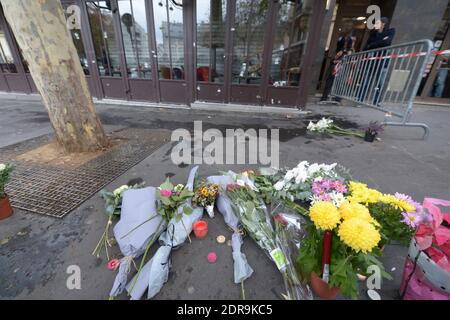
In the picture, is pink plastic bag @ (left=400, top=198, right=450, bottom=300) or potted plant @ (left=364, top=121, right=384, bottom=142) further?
potted plant @ (left=364, top=121, right=384, bottom=142)

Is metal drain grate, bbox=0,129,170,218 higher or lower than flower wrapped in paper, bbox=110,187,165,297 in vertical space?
lower

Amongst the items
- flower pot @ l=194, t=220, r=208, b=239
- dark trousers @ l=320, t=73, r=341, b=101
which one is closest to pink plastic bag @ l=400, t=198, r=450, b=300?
flower pot @ l=194, t=220, r=208, b=239

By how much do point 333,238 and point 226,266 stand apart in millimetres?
790

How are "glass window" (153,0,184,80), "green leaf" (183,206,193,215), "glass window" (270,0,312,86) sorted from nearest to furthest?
"green leaf" (183,206,193,215) → "glass window" (270,0,312,86) → "glass window" (153,0,184,80)

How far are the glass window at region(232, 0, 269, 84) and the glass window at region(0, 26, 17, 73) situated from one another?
8.80 meters

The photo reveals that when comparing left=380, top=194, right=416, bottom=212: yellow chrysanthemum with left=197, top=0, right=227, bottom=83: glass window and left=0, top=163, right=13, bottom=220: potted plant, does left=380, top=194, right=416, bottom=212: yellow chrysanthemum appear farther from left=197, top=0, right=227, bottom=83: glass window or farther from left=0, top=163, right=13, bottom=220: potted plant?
left=197, top=0, right=227, bottom=83: glass window

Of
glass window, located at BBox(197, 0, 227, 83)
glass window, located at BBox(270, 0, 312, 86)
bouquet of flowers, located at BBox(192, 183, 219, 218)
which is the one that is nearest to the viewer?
→ bouquet of flowers, located at BBox(192, 183, 219, 218)

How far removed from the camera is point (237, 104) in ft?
20.8

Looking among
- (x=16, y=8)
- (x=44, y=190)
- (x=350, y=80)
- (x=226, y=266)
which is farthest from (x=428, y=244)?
(x=350, y=80)

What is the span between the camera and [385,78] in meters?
4.18

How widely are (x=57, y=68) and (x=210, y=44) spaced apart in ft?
13.6

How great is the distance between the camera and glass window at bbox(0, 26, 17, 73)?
759cm
